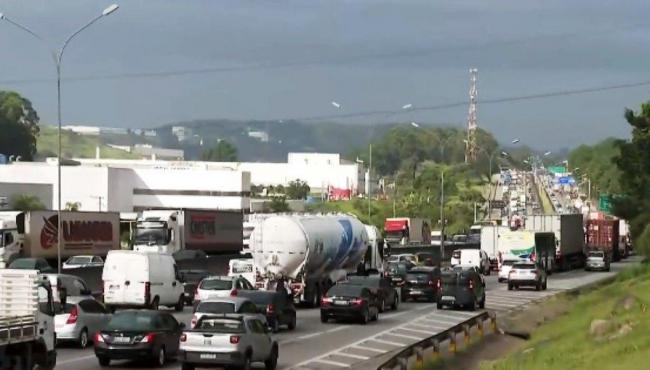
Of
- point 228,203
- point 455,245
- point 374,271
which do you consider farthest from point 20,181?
point 374,271

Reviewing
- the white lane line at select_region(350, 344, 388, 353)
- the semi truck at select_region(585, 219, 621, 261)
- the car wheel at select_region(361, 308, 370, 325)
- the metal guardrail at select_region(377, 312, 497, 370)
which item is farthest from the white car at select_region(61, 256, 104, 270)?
the semi truck at select_region(585, 219, 621, 261)

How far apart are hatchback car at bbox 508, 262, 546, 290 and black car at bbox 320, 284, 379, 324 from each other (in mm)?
22134

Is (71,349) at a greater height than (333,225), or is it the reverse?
(333,225)

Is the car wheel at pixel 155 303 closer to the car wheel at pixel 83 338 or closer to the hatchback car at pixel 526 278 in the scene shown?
the car wheel at pixel 83 338

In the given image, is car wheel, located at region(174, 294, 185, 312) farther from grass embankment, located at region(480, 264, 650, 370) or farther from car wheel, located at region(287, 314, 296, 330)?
grass embankment, located at region(480, 264, 650, 370)

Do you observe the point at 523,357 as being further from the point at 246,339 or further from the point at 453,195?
the point at 453,195

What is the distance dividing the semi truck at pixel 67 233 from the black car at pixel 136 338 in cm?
2978

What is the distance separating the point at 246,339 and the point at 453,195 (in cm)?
15828

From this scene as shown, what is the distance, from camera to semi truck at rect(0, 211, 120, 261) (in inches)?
2190

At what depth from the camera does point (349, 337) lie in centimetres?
3375

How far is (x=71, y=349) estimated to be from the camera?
27.9m

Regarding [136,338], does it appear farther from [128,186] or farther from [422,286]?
[128,186]

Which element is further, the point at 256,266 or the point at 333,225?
the point at 333,225

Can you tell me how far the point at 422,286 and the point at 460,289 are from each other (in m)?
5.79
